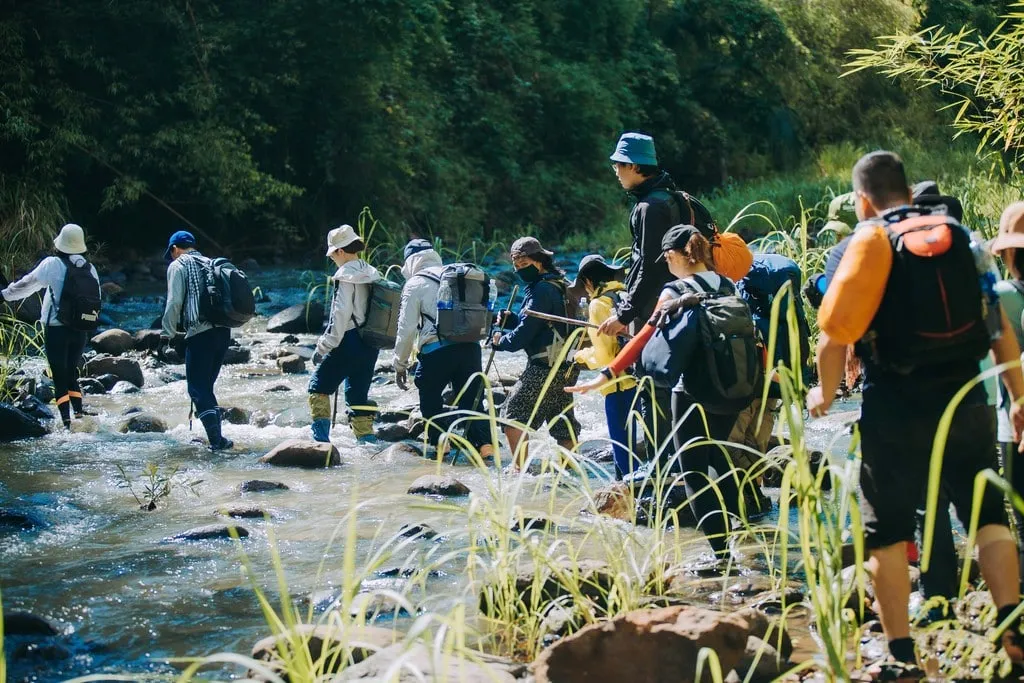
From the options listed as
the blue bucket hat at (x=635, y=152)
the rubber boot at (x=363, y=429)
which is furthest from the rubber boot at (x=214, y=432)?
the blue bucket hat at (x=635, y=152)

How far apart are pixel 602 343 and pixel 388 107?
17482 millimetres

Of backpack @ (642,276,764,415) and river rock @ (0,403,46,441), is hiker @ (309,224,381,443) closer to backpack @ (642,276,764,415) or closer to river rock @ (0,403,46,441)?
river rock @ (0,403,46,441)

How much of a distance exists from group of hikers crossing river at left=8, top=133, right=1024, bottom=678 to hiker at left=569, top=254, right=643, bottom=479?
0.5 inches

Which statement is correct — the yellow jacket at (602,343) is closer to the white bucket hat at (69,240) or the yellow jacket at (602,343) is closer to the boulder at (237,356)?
the white bucket hat at (69,240)

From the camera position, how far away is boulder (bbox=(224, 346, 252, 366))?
1312 centimetres

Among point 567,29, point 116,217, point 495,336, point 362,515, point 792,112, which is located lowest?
point 362,515

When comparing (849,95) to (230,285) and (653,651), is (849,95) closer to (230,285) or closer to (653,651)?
(230,285)

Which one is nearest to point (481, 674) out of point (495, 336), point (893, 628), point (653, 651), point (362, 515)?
point (653, 651)

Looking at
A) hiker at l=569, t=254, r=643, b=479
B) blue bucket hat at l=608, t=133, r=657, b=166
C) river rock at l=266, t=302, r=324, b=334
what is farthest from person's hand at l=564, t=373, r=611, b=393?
river rock at l=266, t=302, r=324, b=334

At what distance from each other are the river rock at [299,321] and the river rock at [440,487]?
28.2 ft

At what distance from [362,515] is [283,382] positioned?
5.37 m

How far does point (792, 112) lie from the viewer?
1232 inches

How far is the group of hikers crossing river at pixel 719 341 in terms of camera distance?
3.18m

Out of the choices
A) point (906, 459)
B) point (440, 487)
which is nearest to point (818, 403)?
point (906, 459)
